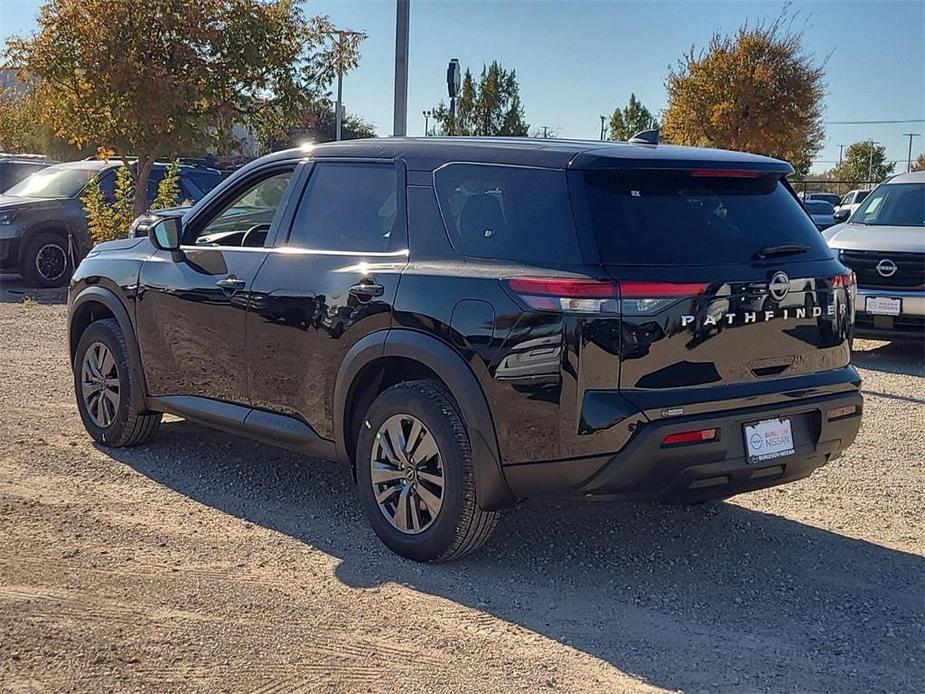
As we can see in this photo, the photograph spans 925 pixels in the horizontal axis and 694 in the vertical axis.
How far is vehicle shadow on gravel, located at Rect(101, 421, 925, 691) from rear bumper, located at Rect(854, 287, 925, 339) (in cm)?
500

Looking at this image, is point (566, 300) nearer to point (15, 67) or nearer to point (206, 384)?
point (206, 384)

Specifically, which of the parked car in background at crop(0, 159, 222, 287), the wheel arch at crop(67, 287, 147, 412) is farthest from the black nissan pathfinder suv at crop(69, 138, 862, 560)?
the parked car in background at crop(0, 159, 222, 287)

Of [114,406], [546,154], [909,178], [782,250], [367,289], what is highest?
[909,178]

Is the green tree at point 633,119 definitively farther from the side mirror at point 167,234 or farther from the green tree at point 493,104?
the side mirror at point 167,234

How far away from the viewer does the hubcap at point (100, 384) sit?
6.25 m

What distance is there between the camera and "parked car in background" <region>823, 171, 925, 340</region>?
9656 millimetres

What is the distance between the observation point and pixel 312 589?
4297mm

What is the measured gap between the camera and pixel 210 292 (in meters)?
5.53

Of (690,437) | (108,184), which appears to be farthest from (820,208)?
(108,184)

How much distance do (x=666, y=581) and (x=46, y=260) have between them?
12.0 meters

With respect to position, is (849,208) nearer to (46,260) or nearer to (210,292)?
(46,260)

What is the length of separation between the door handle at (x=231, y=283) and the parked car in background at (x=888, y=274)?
21.4 ft

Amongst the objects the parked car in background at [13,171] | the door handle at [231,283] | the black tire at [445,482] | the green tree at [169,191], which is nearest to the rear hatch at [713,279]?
the black tire at [445,482]

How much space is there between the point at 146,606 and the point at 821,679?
96.4 inches
